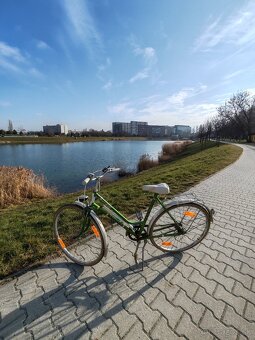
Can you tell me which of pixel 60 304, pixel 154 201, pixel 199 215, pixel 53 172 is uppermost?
pixel 154 201

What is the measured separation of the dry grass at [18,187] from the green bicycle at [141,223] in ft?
20.4

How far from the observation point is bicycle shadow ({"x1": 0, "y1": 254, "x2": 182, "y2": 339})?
Result: 1.95 metres

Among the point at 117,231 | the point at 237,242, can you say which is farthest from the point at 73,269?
the point at 237,242

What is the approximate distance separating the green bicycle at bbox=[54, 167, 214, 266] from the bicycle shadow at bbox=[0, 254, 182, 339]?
11.5 inches

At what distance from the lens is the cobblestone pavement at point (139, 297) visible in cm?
190

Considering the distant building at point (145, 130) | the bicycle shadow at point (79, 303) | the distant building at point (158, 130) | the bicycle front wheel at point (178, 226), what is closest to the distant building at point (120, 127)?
the distant building at point (145, 130)

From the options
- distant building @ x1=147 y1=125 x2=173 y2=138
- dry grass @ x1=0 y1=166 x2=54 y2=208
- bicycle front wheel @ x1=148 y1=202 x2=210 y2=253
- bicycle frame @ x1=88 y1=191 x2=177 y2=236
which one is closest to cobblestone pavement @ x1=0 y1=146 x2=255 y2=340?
bicycle front wheel @ x1=148 y1=202 x2=210 y2=253

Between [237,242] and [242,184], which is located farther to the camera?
[242,184]

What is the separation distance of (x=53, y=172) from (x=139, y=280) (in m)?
16.3

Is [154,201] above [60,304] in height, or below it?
above

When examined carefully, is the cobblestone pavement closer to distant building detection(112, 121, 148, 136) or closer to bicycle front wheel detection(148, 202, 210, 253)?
bicycle front wheel detection(148, 202, 210, 253)

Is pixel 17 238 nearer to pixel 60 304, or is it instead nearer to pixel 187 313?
pixel 60 304

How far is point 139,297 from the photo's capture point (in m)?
2.26

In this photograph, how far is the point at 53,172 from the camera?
1750 cm
